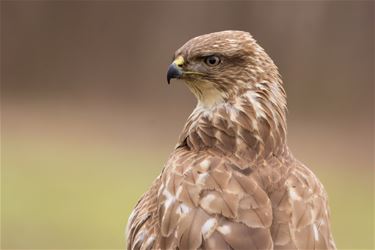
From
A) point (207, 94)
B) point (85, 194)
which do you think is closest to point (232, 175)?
point (207, 94)

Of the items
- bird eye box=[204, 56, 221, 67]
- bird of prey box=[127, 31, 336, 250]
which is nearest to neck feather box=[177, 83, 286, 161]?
bird of prey box=[127, 31, 336, 250]

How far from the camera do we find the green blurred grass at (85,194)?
1170 centimetres

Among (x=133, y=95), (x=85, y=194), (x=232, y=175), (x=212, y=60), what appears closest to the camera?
(x=232, y=175)

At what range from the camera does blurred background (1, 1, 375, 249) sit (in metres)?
13.6

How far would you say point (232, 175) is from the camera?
13.6 feet

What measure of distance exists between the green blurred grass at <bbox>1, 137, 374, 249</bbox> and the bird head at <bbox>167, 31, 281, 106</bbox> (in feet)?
21.7

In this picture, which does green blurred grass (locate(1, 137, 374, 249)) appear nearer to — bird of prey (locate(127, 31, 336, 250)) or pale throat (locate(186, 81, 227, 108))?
pale throat (locate(186, 81, 227, 108))

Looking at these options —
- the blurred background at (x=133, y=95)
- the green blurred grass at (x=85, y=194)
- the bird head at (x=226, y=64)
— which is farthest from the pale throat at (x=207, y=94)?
the blurred background at (x=133, y=95)

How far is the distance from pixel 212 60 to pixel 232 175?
724 millimetres

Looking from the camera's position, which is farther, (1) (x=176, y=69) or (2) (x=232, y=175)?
(1) (x=176, y=69)

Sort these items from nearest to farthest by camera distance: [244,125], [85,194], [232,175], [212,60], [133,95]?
1. [232,175]
2. [244,125]
3. [212,60]
4. [85,194]
5. [133,95]

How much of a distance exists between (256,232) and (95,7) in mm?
13565

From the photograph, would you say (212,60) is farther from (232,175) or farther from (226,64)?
(232,175)

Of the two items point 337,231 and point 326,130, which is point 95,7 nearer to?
point 326,130
